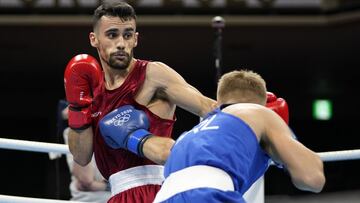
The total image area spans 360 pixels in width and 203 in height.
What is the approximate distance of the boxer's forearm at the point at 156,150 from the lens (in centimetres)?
236

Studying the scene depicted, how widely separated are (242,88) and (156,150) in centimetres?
43

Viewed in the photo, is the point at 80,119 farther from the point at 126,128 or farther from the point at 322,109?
the point at 322,109

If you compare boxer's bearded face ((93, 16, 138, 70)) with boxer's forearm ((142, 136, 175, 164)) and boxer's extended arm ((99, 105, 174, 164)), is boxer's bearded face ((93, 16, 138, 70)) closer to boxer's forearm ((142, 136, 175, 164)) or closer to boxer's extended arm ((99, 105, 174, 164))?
boxer's extended arm ((99, 105, 174, 164))

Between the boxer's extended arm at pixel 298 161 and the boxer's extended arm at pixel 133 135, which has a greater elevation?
the boxer's extended arm at pixel 298 161

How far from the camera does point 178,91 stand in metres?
2.56

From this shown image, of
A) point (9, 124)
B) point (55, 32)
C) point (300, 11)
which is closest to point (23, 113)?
point (9, 124)

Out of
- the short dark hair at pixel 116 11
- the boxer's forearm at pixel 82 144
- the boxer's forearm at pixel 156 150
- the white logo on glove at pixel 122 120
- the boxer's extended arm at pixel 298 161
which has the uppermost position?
the short dark hair at pixel 116 11

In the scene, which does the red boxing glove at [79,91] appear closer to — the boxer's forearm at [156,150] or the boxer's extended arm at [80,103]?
the boxer's extended arm at [80,103]

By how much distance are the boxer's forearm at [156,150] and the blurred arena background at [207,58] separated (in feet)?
9.02

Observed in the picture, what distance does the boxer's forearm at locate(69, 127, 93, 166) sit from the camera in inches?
101

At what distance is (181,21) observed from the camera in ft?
24.0

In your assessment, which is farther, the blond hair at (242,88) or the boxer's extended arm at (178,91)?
the boxer's extended arm at (178,91)

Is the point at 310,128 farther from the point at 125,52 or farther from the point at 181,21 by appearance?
the point at 125,52

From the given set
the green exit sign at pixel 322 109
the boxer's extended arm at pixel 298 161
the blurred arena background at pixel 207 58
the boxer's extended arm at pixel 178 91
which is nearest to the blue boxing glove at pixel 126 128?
the boxer's extended arm at pixel 178 91
